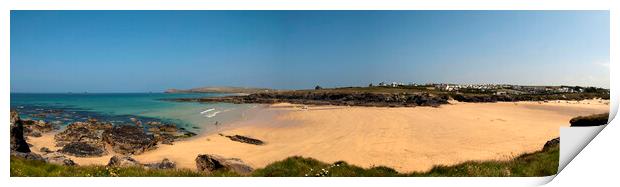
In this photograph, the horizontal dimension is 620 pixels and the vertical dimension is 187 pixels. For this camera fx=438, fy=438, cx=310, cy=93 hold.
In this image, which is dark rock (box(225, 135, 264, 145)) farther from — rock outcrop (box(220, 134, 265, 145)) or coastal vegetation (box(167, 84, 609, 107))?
coastal vegetation (box(167, 84, 609, 107))

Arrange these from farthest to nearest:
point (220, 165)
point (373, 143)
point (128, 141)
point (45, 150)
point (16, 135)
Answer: point (373, 143), point (128, 141), point (45, 150), point (16, 135), point (220, 165)

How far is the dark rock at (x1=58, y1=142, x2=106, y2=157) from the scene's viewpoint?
1471 centimetres

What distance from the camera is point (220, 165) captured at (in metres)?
10.9

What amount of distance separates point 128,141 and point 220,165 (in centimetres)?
750

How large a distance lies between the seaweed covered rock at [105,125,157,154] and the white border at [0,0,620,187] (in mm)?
6365

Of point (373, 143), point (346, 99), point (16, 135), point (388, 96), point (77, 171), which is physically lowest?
point (373, 143)

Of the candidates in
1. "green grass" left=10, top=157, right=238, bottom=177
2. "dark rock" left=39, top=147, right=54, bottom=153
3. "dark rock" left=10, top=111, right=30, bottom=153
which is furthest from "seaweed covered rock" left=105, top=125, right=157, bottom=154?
"green grass" left=10, top=157, right=238, bottom=177

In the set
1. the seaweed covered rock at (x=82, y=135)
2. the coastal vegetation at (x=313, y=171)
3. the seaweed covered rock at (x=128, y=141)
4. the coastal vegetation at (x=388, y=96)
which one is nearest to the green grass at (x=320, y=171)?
the coastal vegetation at (x=313, y=171)

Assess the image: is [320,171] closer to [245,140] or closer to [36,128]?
[245,140]
